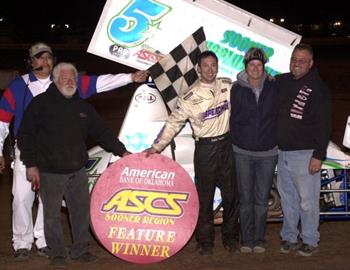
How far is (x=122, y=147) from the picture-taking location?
18.2 feet

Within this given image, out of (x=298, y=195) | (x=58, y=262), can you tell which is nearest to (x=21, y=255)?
(x=58, y=262)

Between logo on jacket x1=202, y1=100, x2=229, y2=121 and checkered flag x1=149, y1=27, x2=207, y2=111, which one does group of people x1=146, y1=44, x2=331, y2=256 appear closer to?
Answer: logo on jacket x1=202, y1=100, x2=229, y2=121

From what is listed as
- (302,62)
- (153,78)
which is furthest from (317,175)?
(153,78)

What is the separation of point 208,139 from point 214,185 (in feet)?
1.43

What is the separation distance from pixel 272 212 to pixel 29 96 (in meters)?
2.59

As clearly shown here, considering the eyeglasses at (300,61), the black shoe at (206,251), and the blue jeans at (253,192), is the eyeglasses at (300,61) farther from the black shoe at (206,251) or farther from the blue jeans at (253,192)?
the black shoe at (206,251)

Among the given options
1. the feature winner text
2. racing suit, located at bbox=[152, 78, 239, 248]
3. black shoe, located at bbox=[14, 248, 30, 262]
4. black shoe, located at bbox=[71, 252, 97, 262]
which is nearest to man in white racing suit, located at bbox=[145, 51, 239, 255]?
racing suit, located at bbox=[152, 78, 239, 248]

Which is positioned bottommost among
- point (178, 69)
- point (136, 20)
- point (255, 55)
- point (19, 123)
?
point (19, 123)

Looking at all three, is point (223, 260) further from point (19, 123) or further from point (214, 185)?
point (19, 123)

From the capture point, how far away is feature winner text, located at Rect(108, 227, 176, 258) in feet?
17.7

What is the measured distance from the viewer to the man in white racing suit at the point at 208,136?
528 cm

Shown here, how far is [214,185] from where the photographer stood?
17.9 feet

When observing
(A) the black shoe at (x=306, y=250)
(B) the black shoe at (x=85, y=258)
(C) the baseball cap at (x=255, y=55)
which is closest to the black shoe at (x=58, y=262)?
(B) the black shoe at (x=85, y=258)

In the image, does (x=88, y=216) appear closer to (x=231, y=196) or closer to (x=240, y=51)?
(x=231, y=196)
